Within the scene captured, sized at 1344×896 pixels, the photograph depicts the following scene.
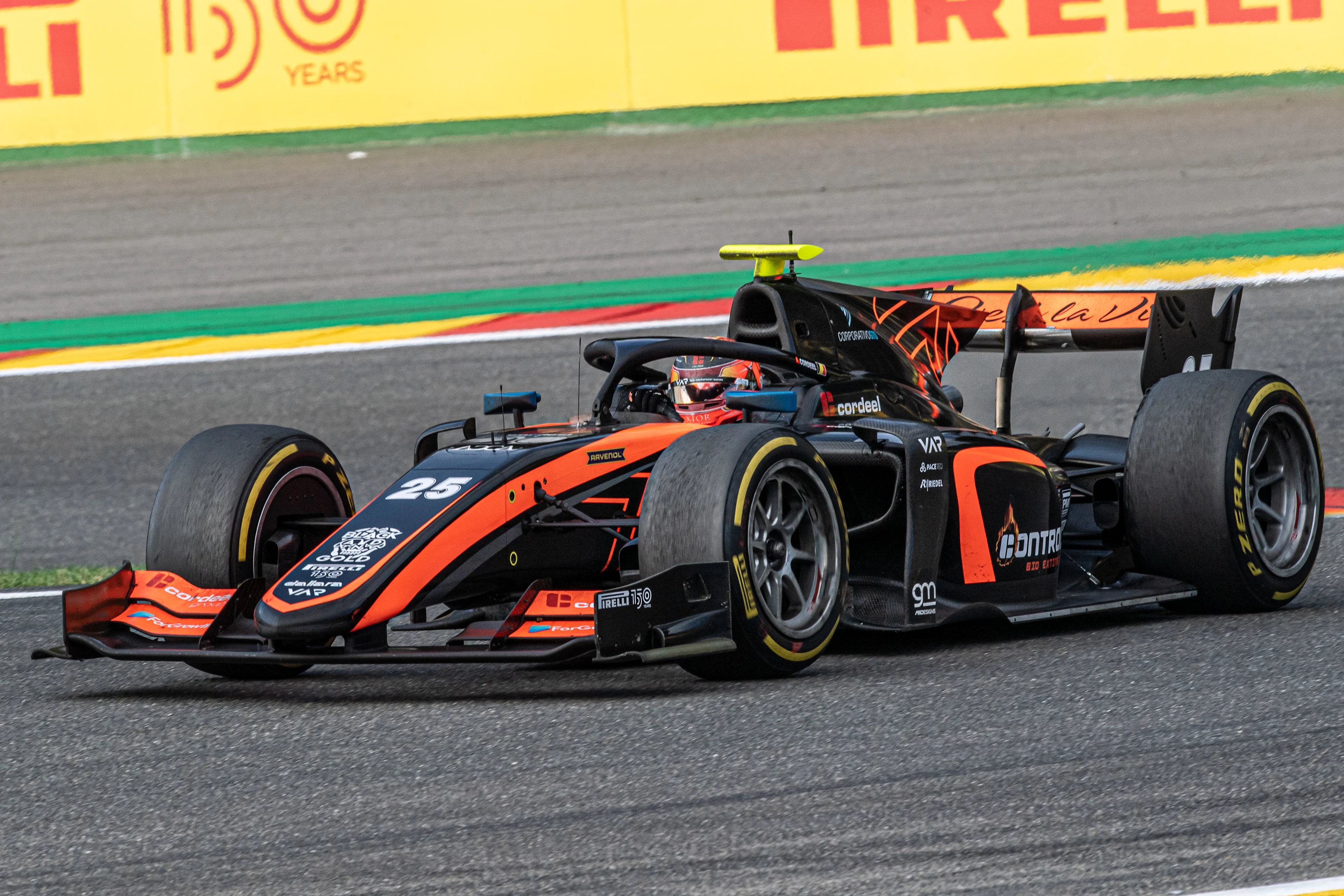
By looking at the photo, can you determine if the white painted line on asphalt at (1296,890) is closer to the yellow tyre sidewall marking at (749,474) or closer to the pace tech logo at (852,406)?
the yellow tyre sidewall marking at (749,474)

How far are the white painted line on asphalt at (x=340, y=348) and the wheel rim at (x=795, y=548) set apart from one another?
24.1ft

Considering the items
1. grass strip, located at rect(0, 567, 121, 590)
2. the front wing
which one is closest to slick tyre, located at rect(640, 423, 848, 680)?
the front wing

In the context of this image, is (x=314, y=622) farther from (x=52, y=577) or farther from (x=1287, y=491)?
(x=52, y=577)

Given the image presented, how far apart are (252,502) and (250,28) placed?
489 inches

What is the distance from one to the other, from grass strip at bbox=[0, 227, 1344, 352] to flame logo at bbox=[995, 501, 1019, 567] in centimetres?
727

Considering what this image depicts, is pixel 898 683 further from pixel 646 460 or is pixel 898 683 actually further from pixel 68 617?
pixel 68 617

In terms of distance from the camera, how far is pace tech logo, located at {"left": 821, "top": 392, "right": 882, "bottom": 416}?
6.75 m

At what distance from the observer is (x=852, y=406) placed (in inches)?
269

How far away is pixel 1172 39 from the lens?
17922 millimetres

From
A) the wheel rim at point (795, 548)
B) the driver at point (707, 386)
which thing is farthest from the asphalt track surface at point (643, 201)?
the wheel rim at point (795, 548)

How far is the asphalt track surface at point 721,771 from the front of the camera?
394 centimetres

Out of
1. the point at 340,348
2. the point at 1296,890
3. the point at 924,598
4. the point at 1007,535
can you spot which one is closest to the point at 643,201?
the point at 340,348

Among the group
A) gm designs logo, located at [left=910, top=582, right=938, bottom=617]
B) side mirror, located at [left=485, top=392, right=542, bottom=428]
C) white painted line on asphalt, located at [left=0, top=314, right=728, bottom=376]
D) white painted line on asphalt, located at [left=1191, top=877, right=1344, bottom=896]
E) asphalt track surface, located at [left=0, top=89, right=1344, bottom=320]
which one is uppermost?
asphalt track surface, located at [left=0, top=89, right=1344, bottom=320]

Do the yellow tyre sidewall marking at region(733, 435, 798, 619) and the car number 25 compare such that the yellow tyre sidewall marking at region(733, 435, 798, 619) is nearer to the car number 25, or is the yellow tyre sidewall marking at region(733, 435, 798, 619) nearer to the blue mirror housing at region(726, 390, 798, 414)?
the blue mirror housing at region(726, 390, 798, 414)
